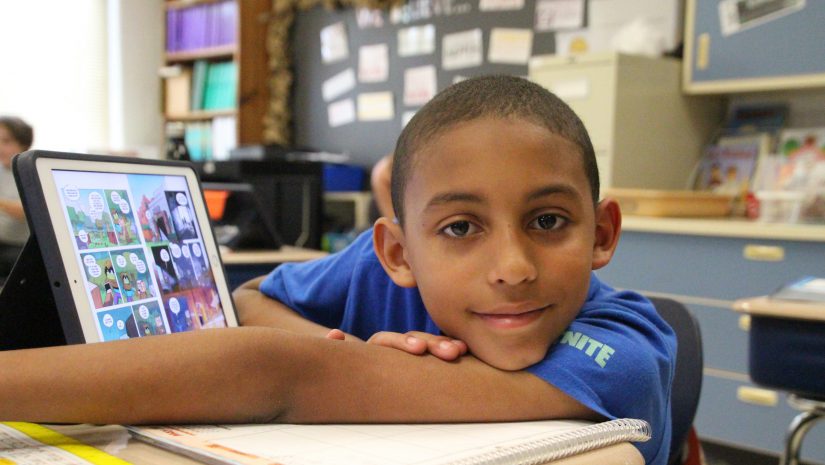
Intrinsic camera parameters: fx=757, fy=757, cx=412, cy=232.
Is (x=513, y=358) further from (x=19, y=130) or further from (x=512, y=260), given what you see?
(x=19, y=130)

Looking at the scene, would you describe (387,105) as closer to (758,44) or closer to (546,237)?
(758,44)

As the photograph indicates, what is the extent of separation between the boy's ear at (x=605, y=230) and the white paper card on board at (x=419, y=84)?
351 centimetres

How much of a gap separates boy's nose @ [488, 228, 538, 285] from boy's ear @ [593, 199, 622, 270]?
5.5 inches

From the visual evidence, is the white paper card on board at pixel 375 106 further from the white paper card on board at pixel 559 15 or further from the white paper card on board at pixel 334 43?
the white paper card on board at pixel 559 15

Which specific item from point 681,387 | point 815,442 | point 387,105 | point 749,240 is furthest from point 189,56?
point 681,387

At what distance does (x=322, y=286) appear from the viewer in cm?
105

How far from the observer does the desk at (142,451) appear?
496 millimetres

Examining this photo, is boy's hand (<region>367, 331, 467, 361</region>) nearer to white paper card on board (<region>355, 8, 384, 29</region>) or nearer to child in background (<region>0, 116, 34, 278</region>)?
child in background (<region>0, 116, 34, 278</region>)

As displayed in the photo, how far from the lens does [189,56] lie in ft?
17.9

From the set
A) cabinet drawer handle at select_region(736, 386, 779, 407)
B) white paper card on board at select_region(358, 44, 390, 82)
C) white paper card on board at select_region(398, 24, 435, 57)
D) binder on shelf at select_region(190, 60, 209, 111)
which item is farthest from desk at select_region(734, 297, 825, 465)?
binder on shelf at select_region(190, 60, 209, 111)

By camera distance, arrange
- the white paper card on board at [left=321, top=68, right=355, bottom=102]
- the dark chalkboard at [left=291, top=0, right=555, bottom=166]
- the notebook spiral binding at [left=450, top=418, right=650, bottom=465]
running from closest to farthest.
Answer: the notebook spiral binding at [left=450, top=418, right=650, bottom=465] → the dark chalkboard at [left=291, top=0, right=555, bottom=166] → the white paper card on board at [left=321, top=68, right=355, bottom=102]

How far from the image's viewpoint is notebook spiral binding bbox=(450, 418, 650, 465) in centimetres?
47

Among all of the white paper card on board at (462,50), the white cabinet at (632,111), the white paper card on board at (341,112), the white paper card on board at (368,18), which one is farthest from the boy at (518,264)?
the white paper card on board at (341,112)

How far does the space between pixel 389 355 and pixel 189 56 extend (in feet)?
17.2
